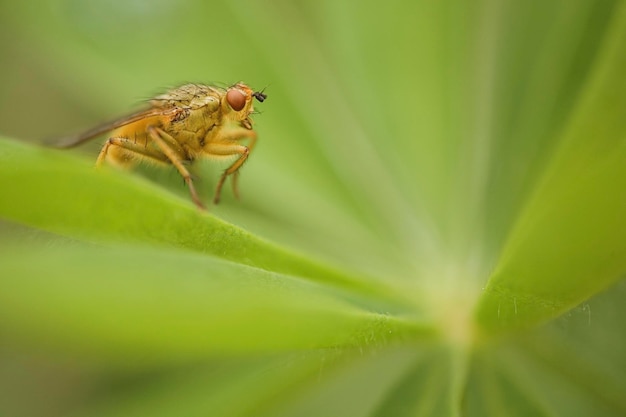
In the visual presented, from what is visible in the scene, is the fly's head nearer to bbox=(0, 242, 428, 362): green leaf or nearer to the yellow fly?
the yellow fly

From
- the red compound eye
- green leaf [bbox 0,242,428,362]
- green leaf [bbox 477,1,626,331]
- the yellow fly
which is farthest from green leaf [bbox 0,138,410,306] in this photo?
the red compound eye

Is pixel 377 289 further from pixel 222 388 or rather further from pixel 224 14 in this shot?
pixel 224 14

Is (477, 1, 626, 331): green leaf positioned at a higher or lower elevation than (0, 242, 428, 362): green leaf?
higher

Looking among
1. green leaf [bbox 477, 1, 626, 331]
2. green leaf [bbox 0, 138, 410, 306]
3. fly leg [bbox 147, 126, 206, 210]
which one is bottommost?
green leaf [bbox 0, 138, 410, 306]

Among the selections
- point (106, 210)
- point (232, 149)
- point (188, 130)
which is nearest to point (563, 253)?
point (106, 210)

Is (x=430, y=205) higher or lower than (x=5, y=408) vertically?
higher

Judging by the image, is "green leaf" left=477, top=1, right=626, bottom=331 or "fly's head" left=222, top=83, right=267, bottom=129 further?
"fly's head" left=222, top=83, right=267, bottom=129

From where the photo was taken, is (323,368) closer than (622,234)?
No

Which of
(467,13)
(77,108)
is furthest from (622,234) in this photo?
(77,108)
